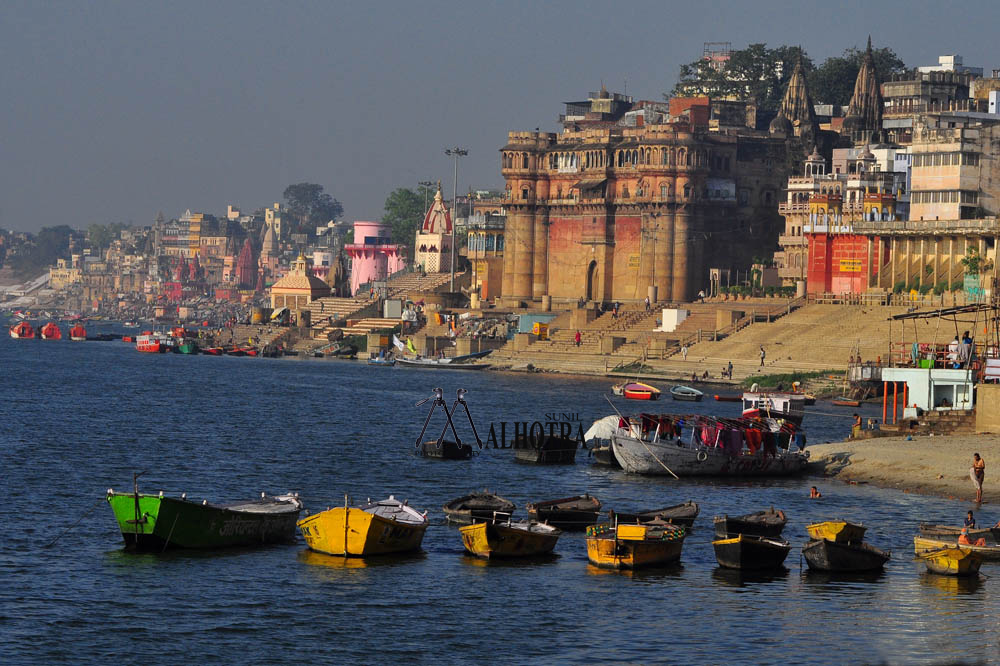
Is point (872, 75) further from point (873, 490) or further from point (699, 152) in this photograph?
point (873, 490)

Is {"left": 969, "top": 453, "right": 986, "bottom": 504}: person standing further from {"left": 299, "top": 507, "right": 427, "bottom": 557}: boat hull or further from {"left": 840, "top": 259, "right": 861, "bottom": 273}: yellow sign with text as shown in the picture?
{"left": 840, "top": 259, "right": 861, "bottom": 273}: yellow sign with text

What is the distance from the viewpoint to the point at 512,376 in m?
138

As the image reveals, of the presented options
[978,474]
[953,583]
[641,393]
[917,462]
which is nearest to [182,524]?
[953,583]

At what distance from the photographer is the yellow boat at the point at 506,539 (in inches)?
1892

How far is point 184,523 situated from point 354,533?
188 inches

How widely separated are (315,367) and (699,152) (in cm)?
4025

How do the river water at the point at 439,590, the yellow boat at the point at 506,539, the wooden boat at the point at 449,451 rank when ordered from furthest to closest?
the wooden boat at the point at 449,451 < the yellow boat at the point at 506,539 < the river water at the point at 439,590

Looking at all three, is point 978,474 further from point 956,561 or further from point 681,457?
point 681,457

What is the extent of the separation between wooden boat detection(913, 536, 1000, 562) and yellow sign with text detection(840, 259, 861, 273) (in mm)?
92647

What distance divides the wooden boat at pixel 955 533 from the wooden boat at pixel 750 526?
4223mm

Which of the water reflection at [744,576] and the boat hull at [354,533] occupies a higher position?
the boat hull at [354,533]

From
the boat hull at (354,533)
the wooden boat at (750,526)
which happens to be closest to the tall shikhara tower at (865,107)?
the wooden boat at (750,526)

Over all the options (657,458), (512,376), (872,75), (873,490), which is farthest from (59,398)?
(872,75)

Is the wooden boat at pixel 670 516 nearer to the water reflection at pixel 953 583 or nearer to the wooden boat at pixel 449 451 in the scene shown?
the water reflection at pixel 953 583
